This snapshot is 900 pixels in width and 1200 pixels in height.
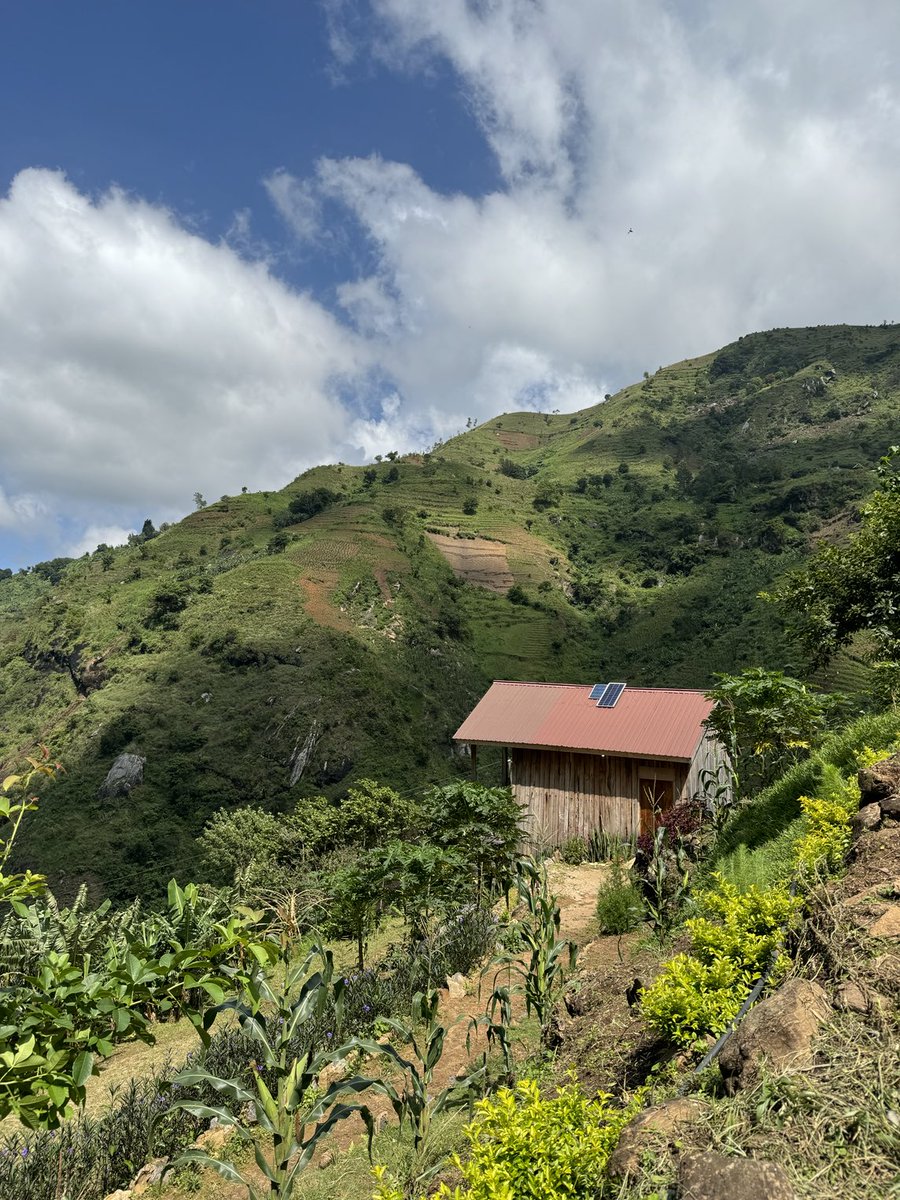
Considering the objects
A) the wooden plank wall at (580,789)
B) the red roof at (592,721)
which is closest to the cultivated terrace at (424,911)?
the wooden plank wall at (580,789)

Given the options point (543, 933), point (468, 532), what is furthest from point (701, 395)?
point (543, 933)

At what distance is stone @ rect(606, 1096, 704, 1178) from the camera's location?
8.84 ft

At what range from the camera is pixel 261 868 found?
65.7 ft

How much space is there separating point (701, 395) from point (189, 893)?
15834 centimetres

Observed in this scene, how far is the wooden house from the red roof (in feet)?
0.10

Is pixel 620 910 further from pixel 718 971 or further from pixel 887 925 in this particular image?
pixel 887 925

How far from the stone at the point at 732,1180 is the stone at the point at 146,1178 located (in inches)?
202

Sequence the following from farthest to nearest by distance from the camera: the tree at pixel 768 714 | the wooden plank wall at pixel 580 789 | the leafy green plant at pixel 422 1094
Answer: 1. the wooden plank wall at pixel 580 789
2. the tree at pixel 768 714
3. the leafy green plant at pixel 422 1094

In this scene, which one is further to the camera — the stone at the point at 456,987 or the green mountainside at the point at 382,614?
the green mountainside at the point at 382,614

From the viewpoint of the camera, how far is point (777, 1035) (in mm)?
2893

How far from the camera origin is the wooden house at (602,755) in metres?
18.3

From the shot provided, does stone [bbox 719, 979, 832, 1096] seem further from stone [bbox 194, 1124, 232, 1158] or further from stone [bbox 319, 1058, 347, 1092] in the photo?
stone [bbox 319, 1058, 347, 1092]

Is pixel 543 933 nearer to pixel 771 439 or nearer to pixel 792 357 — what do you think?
pixel 771 439

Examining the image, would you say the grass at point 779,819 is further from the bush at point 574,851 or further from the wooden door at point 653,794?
the bush at point 574,851
